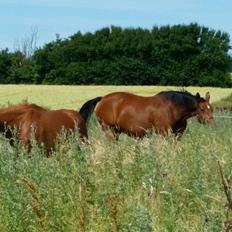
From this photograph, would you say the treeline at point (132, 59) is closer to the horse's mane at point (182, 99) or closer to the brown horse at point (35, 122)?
the horse's mane at point (182, 99)

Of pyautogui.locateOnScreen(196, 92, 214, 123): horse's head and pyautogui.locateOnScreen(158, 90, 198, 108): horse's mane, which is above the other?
pyautogui.locateOnScreen(158, 90, 198, 108): horse's mane

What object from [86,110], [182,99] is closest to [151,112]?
[182,99]

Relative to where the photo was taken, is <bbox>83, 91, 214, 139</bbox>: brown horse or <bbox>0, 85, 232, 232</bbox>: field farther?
<bbox>83, 91, 214, 139</bbox>: brown horse

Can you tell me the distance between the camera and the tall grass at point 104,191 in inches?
180

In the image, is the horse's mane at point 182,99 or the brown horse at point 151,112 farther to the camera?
the horse's mane at point 182,99

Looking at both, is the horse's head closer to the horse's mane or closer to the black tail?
the horse's mane

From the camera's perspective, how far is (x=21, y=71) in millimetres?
79562

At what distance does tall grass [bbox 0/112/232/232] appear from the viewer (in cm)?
458

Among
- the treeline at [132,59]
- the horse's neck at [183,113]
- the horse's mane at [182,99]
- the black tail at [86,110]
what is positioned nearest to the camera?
the black tail at [86,110]

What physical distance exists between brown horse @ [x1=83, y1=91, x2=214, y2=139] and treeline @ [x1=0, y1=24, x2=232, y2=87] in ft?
176

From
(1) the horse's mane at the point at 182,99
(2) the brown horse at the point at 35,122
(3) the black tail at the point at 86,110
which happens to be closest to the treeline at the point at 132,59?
(1) the horse's mane at the point at 182,99

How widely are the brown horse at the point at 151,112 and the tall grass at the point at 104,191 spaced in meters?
8.46

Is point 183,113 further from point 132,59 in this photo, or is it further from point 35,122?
point 132,59

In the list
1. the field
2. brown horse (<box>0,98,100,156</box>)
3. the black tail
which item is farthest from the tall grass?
the black tail
